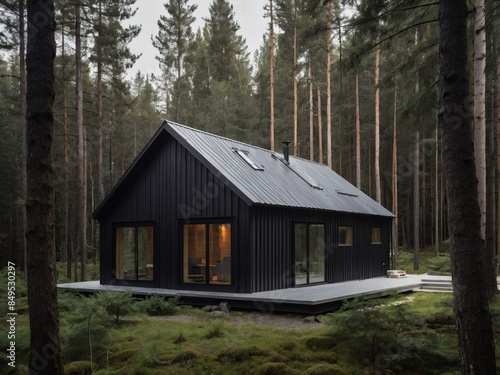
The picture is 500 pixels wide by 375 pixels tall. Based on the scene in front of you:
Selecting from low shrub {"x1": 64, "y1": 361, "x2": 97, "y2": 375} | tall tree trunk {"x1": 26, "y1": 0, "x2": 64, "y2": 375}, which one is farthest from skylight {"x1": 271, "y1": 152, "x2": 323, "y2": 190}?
tall tree trunk {"x1": 26, "y1": 0, "x2": 64, "y2": 375}

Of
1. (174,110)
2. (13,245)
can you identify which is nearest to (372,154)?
(174,110)

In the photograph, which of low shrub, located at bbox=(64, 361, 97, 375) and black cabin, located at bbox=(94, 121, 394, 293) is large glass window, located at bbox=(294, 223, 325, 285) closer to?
black cabin, located at bbox=(94, 121, 394, 293)

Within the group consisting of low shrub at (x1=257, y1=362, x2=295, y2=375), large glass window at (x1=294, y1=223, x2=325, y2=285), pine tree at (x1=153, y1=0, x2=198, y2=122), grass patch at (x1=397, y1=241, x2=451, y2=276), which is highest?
pine tree at (x1=153, y1=0, x2=198, y2=122)

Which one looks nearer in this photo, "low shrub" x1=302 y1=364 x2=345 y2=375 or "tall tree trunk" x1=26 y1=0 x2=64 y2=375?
"tall tree trunk" x1=26 y1=0 x2=64 y2=375

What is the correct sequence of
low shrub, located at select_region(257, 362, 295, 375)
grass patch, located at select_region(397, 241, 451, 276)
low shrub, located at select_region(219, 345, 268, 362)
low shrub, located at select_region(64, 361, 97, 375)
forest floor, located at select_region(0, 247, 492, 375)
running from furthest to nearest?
grass patch, located at select_region(397, 241, 451, 276) < low shrub, located at select_region(219, 345, 268, 362) < low shrub, located at select_region(64, 361, 97, 375) < forest floor, located at select_region(0, 247, 492, 375) < low shrub, located at select_region(257, 362, 295, 375)

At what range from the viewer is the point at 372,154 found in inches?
1294

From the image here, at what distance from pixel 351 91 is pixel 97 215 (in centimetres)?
2039

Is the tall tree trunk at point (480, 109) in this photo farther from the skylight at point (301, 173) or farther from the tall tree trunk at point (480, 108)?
the skylight at point (301, 173)

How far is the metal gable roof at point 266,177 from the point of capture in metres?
11.6

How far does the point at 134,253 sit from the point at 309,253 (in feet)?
16.6

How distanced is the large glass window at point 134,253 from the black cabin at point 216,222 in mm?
29

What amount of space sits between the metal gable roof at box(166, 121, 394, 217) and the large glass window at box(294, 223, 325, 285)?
0.72m

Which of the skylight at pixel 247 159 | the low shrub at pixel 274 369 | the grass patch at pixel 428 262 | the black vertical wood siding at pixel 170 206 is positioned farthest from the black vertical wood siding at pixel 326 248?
the low shrub at pixel 274 369

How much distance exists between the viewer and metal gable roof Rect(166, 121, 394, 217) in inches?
456
